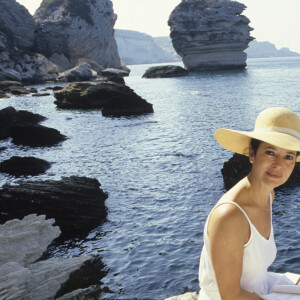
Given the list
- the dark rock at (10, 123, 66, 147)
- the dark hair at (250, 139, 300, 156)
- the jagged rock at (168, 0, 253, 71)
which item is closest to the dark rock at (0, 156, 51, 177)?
the dark rock at (10, 123, 66, 147)

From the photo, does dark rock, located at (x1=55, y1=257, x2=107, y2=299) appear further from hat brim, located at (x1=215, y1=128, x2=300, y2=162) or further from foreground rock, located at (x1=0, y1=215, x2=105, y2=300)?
hat brim, located at (x1=215, y1=128, x2=300, y2=162)

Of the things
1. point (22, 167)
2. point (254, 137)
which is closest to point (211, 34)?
point (22, 167)

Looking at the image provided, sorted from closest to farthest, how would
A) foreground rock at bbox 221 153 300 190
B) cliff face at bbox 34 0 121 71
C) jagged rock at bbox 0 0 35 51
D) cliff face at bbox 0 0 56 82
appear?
foreground rock at bbox 221 153 300 190, cliff face at bbox 0 0 56 82, jagged rock at bbox 0 0 35 51, cliff face at bbox 34 0 121 71

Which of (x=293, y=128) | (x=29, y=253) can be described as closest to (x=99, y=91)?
(x=29, y=253)

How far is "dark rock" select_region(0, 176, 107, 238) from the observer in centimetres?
1019

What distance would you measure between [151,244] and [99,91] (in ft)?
98.5

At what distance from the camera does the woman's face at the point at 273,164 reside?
10.9ft

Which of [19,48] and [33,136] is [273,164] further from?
[19,48]

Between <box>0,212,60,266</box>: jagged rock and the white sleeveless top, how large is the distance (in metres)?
5.41

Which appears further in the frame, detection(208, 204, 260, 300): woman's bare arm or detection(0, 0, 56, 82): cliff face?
detection(0, 0, 56, 82): cliff face

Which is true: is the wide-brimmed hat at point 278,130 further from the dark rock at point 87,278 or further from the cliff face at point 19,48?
the cliff face at point 19,48

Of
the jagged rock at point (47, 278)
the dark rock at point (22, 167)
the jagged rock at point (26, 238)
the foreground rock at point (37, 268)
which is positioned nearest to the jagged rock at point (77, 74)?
the dark rock at point (22, 167)

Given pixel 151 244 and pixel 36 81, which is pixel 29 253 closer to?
pixel 151 244

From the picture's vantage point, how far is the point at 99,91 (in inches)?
1503
